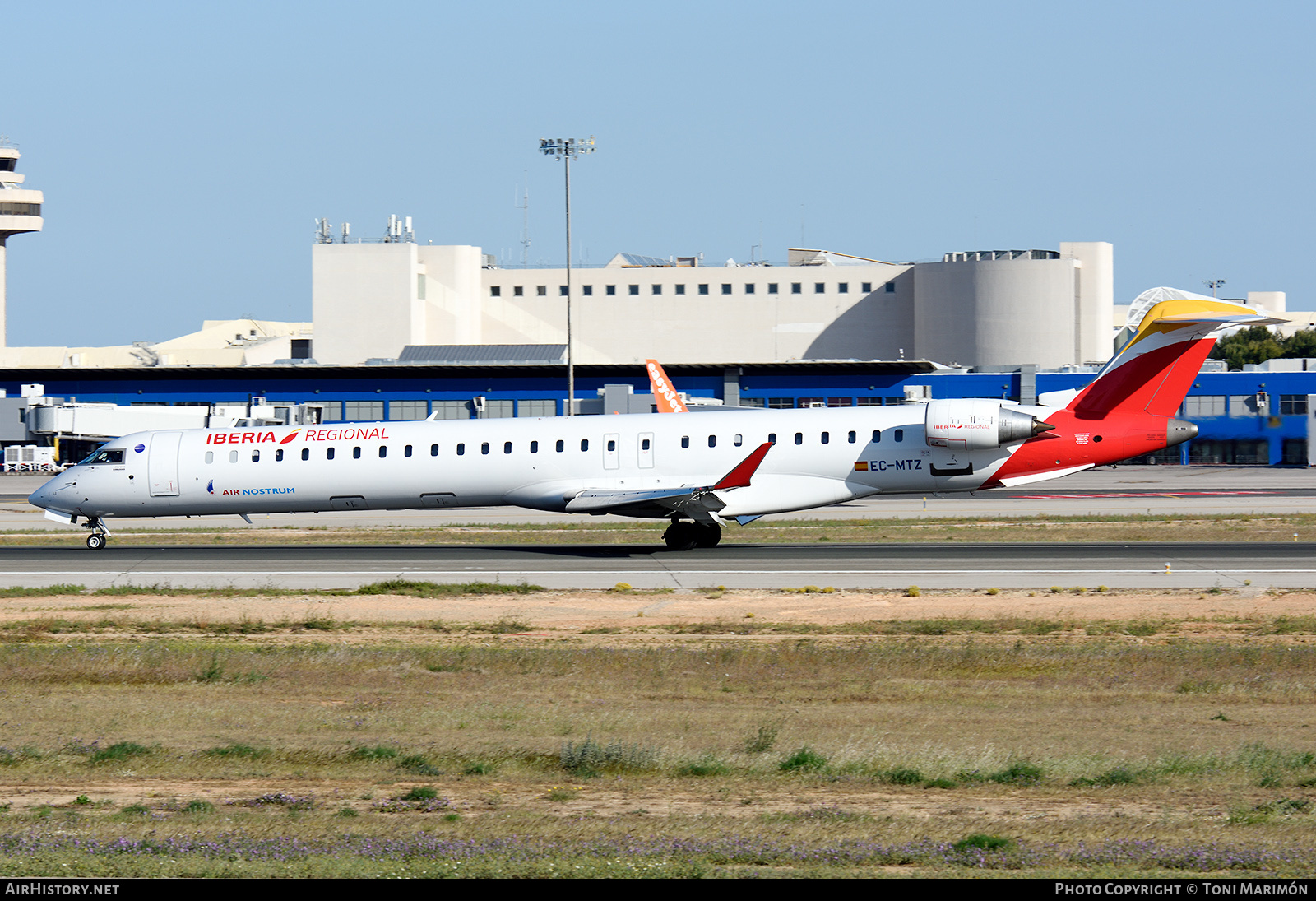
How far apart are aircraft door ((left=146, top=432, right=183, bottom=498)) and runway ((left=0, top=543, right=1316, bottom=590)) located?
4.96ft

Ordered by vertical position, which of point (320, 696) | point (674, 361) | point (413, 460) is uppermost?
point (674, 361)

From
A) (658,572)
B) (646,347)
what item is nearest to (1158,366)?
(658,572)

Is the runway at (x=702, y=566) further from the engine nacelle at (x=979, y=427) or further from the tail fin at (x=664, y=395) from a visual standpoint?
the tail fin at (x=664, y=395)

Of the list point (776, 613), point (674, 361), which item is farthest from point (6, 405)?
point (776, 613)

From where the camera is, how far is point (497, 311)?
108m

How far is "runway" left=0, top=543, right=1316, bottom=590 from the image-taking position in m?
24.1

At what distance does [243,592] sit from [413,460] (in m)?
6.97

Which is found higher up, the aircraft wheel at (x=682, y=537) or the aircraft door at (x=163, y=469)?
the aircraft door at (x=163, y=469)

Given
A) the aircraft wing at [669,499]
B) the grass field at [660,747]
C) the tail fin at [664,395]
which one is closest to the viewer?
the grass field at [660,747]

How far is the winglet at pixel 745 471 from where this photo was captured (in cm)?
2758

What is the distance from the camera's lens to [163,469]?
30703 millimetres

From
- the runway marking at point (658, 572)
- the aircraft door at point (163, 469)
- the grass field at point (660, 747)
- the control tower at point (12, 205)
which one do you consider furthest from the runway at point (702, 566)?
the control tower at point (12, 205)

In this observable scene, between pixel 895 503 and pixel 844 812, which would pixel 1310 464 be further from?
pixel 844 812

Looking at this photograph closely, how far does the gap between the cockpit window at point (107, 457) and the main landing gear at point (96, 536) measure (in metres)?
1.37
